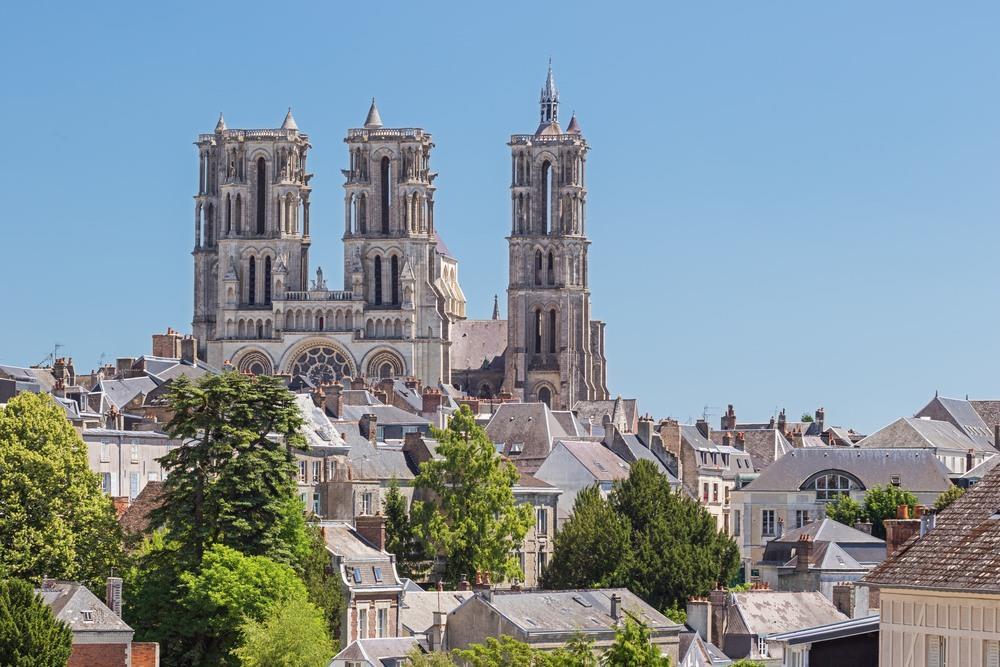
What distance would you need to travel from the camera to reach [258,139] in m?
151

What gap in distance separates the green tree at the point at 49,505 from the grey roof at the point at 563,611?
35.2ft

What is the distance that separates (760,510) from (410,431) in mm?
14687

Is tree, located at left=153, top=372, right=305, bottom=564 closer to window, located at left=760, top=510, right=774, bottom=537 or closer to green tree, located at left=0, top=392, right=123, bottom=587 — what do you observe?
green tree, located at left=0, top=392, right=123, bottom=587

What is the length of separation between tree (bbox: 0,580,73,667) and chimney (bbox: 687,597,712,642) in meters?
17.8

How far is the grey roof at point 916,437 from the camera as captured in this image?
106m

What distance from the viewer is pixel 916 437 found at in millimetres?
105875

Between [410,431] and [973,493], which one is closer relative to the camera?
[973,493]

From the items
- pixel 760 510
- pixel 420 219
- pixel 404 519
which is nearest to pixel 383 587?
pixel 404 519

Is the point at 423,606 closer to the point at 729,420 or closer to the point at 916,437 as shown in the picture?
the point at 916,437

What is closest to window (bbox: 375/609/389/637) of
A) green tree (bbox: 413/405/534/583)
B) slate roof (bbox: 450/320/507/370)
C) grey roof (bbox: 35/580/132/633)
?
grey roof (bbox: 35/580/132/633)

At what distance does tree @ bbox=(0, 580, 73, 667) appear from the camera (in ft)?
166

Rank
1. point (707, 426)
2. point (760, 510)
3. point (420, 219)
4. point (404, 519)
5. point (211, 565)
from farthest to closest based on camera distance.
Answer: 1. point (420, 219)
2. point (707, 426)
3. point (760, 510)
4. point (404, 519)
5. point (211, 565)

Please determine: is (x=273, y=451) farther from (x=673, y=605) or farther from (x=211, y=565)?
(x=673, y=605)

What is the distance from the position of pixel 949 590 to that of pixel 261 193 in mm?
131863
